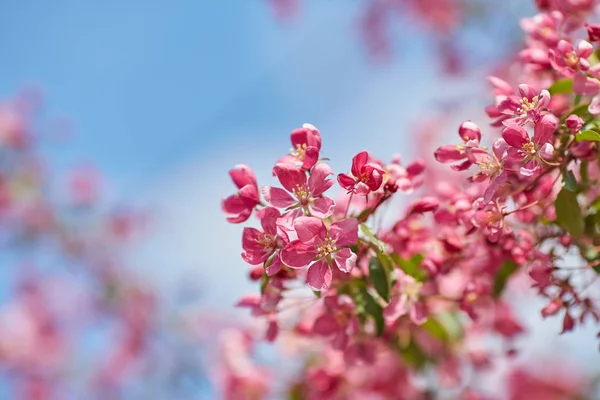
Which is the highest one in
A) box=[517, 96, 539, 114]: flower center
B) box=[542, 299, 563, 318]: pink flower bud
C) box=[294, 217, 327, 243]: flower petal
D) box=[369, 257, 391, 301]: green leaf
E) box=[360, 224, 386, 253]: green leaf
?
box=[517, 96, 539, 114]: flower center

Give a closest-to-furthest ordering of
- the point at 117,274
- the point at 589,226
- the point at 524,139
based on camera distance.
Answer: the point at 524,139, the point at 589,226, the point at 117,274

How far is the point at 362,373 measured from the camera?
2.75 m

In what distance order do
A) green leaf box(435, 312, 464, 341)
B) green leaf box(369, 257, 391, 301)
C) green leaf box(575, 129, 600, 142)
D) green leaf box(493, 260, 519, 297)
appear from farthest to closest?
green leaf box(435, 312, 464, 341), green leaf box(493, 260, 519, 297), green leaf box(369, 257, 391, 301), green leaf box(575, 129, 600, 142)

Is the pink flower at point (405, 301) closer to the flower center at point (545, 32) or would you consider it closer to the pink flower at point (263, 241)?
the pink flower at point (263, 241)

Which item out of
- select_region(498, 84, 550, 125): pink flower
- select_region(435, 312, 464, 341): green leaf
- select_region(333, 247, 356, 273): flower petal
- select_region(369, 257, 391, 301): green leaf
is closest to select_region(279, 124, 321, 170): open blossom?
select_region(333, 247, 356, 273): flower petal

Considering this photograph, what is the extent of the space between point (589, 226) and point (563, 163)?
8.8 inches

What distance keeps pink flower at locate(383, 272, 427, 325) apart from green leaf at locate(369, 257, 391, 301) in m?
0.09

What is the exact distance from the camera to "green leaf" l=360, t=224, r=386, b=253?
1369 mm

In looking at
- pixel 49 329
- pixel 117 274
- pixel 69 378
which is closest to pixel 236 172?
pixel 117 274

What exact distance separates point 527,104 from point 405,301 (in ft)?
1.93

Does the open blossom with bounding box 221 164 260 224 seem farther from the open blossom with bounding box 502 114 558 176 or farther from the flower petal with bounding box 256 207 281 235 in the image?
the open blossom with bounding box 502 114 558 176

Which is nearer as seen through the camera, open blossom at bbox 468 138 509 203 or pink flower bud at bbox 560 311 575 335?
open blossom at bbox 468 138 509 203

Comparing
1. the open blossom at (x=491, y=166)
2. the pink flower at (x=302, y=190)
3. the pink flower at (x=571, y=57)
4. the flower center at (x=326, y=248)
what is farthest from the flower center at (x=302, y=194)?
the pink flower at (x=571, y=57)

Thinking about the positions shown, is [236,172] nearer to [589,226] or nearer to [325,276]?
[325,276]
